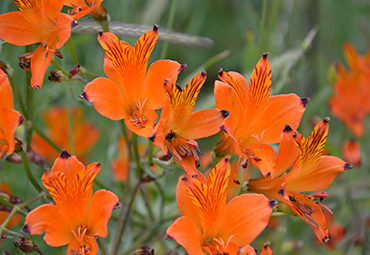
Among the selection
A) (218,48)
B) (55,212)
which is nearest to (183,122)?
(55,212)

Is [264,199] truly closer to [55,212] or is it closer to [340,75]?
[55,212]

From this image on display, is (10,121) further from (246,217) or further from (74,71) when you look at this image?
(246,217)

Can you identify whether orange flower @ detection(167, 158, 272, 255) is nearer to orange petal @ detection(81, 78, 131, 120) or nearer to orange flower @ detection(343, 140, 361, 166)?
orange petal @ detection(81, 78, 131, 120)

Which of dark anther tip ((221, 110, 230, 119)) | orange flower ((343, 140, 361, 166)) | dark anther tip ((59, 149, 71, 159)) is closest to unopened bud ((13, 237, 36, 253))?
dark anther tip ((59, 149, 71, 159))

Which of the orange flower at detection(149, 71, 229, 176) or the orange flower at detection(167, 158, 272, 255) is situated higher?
the orange flower at detection(149, 71, 229, 176)

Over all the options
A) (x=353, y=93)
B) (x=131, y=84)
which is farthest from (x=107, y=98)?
(x=353, y=93)

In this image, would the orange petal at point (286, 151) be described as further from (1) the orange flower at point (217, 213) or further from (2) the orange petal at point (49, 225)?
(2) the orange petal at point (49, 225)

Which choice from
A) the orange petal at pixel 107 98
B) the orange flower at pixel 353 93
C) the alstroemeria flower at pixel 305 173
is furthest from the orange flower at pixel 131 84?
the orange flower at pixel 353 93
